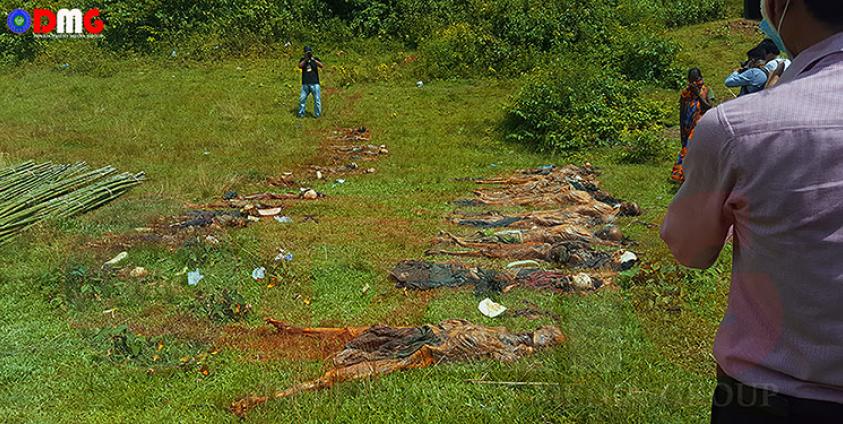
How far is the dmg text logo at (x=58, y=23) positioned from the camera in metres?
18.4

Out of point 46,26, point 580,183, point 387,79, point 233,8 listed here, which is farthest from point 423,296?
point 46,26

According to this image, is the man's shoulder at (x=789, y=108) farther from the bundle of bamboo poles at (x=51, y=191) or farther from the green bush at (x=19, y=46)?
the green bush at (x=19, y=46)

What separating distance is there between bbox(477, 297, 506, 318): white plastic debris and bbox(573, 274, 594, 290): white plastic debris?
2.15ft

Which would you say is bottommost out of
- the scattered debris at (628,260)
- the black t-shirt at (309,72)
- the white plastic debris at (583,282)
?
the white plastic debris at (583,282)

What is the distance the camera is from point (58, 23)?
18859 mm

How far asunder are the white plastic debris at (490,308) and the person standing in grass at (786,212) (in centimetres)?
299

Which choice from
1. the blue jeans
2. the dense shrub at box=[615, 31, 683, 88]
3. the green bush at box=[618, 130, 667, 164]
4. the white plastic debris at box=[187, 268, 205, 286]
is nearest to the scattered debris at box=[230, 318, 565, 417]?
the white plastic debris at box=[187, 268, 205, 286]

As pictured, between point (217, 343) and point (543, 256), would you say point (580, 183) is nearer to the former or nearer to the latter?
point (543, 256)

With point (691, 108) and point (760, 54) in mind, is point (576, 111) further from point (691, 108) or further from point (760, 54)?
point (760, 54)

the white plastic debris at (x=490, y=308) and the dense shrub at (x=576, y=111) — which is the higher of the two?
the dense shrub at (x=576, y=111)

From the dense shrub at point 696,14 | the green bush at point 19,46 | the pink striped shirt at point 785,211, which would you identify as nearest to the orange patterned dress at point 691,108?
the pink striped shirt at point 785,211

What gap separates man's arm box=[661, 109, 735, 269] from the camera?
1.22 m

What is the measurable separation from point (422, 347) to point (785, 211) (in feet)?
8.85

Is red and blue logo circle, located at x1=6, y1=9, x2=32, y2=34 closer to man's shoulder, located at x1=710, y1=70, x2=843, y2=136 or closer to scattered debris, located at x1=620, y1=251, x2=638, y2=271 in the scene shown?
scattered debris, located at x1=620, y1=251, x2=638, y2=271
